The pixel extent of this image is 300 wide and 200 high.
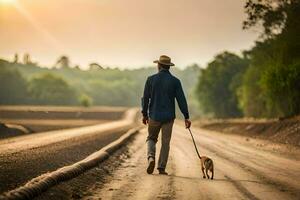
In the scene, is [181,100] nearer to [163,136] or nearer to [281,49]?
[163,136]

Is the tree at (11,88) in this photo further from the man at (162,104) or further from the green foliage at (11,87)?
the man at (162,104)

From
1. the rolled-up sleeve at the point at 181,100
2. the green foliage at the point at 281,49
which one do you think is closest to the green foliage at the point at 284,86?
the green foliage at the point at 281,49

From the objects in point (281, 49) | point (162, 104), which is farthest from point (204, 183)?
point (281, 49)

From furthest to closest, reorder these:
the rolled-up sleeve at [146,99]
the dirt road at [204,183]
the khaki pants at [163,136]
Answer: the rolled-up sleeve at [146,99] < the khaki pants at [163,136] < the dirt road at [204,183]

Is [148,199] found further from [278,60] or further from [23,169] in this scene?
[278,60]

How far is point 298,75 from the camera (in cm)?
4341

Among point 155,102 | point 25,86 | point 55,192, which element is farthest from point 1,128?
point 25,86

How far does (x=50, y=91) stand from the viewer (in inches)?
6368

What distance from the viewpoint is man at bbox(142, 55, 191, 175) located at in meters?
13.4

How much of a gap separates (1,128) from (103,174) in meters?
26.5

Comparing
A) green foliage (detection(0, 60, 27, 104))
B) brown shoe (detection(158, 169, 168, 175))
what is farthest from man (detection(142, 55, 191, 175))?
green foliage (detection(0, 60, 27, 104))

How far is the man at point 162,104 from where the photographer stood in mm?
13375

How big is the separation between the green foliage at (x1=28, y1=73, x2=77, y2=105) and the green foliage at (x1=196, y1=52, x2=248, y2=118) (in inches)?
2160

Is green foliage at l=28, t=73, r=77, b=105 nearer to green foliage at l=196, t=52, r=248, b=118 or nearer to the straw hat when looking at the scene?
green foliage at l=196, t=52, r=248, b=118
